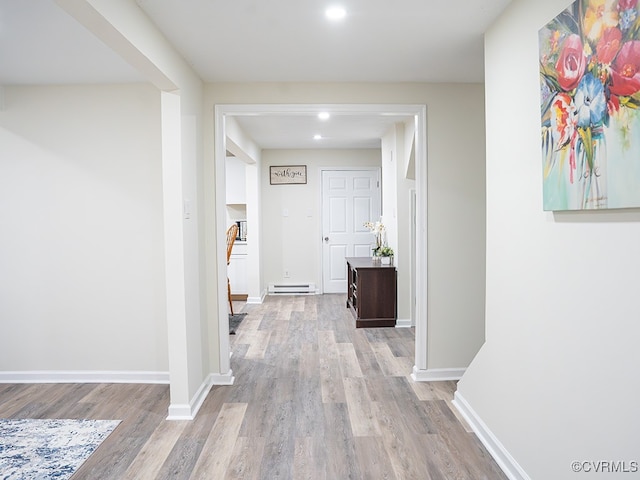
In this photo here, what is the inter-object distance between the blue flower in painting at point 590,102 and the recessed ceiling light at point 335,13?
1.23 meters

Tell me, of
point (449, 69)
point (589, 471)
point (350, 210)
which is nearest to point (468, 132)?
point (449, 69)

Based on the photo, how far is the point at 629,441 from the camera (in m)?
1.39

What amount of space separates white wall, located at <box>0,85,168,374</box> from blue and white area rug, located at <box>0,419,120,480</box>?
29.4 inches

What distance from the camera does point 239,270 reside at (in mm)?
6973

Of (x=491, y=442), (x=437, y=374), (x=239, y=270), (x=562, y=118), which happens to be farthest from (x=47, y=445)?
(x=239, y=270)

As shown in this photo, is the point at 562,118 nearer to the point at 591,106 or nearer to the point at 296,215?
the point at 591,106

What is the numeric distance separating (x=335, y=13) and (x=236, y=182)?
16.9 ft

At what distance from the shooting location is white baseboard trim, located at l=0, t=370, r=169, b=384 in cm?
350

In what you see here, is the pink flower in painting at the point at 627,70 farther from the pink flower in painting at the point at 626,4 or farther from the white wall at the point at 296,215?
the white wall at the point at 296,215

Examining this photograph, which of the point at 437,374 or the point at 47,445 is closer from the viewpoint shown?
the point at 47,445

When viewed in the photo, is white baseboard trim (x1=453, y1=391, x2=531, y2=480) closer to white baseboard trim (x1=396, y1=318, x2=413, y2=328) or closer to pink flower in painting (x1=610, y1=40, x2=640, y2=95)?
pink flower in painting (x1=610, y1=40, x2=640, y2=95)

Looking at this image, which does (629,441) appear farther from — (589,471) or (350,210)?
(350,210)

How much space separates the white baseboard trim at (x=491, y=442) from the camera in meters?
2.12

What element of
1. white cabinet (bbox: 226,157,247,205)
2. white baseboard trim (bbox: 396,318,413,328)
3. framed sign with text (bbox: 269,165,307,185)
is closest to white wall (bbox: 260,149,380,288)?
framed sign with text (bbox: 269,165,307,185)
